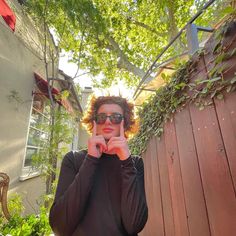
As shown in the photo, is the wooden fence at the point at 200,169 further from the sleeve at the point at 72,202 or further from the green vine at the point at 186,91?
the sleeve at the point at 72,202

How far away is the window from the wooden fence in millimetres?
3009

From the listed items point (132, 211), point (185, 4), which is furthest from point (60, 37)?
point (185, 4)

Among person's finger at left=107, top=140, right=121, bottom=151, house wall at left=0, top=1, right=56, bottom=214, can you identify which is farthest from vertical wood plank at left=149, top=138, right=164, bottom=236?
house wall at left=0, top=1, right=56, bottom=214

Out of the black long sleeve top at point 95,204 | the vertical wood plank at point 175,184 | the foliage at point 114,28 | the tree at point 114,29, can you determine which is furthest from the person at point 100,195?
the tree at point 114,29

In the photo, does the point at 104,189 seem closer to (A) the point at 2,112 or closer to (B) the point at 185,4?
(A) the point at 2,112

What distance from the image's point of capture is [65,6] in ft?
13.6

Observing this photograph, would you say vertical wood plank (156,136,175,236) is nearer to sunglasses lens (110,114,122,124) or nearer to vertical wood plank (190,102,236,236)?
vertical wood plank (190,102,236,236)

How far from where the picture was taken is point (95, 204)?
112cm

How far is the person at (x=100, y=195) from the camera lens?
104 centimetres

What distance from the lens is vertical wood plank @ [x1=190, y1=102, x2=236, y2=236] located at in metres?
1.31

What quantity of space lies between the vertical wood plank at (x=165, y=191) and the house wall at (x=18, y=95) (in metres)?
2.99

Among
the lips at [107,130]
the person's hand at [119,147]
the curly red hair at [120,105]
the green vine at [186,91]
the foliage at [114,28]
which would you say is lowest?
the person's hand at [119,147]

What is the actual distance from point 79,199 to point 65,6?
4.40 meters

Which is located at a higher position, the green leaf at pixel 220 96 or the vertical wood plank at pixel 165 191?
the green leaf at pixel 220 96
